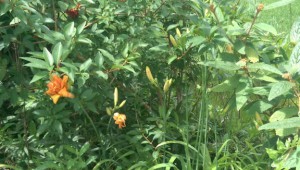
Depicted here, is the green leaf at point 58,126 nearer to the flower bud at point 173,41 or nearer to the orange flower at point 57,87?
the orange flower at point 57,87

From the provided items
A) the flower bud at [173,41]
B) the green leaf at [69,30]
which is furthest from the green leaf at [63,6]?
the flower bud at [173,41]

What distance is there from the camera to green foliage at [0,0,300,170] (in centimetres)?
213

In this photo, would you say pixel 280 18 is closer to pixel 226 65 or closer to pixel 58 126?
pixel 226 65

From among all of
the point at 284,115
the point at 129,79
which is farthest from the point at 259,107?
the point at 129,79

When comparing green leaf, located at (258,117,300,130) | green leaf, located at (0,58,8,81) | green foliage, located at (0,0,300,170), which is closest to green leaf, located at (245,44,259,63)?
green foliage, located at (0,0,300,170)

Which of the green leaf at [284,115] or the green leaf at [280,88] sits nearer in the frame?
the green leaf at [280,88]

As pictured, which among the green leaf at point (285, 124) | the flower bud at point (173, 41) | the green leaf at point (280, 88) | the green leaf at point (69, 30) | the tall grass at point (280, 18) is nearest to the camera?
the green leaf at point (285, 124)

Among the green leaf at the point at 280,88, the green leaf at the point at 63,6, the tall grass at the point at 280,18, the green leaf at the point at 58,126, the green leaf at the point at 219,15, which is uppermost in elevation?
the green leaf at the point at 63,6

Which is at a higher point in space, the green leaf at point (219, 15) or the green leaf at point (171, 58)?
the green leaf at point (219, 15)

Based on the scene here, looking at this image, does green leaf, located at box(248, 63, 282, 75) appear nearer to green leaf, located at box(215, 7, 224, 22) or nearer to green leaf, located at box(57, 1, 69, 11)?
green leaf, located at box(215, 7, 224, 22)

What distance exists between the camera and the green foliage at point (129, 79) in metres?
2.13

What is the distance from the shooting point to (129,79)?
2.63 metres

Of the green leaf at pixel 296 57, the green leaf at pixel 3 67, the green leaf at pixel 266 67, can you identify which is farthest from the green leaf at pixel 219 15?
the green leaf at pixel 3 67

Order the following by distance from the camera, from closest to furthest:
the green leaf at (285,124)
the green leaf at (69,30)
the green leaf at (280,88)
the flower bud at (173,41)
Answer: the green leaf at (285,124)
the green leaf at (280,88)
the green leaf at (69,30)
the flower bud at (173,41)
